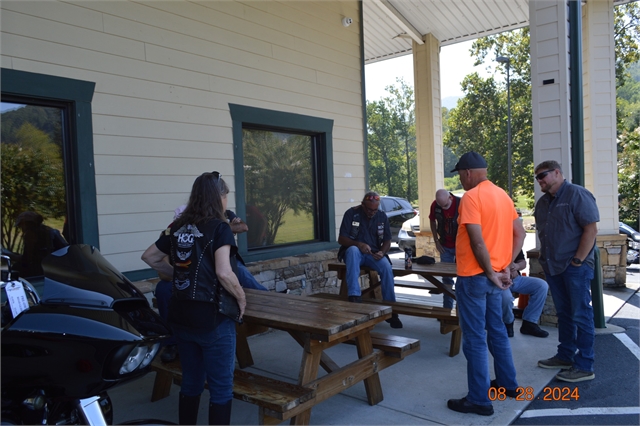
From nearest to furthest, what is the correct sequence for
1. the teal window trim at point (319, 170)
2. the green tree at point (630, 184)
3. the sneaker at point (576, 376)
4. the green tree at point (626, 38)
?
1. the sneaker at point (576, 376)
2. the teal window trim at point (319, 170)
3. the green tree at point (630, 184)
4. the green tree at point (626, 38)

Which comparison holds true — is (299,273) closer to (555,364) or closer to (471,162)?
(555,364)

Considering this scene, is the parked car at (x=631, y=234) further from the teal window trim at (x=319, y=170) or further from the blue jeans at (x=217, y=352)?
the blue jeans at (x=217, y=352)

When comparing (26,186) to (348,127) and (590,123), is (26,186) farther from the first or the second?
(590,123)

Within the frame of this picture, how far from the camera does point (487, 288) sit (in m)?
3.46

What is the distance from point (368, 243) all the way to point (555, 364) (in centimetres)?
231

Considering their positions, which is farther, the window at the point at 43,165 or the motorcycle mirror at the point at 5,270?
the window at the point at 43,165

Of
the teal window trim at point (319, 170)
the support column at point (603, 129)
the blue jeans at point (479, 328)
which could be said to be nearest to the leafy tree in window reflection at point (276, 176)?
the teal window trim at point (319, 170)

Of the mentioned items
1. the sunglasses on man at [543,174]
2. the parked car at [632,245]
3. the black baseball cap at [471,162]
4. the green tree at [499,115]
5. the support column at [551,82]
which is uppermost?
the green tree at [499,115]

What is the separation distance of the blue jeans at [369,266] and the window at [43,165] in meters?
2.62

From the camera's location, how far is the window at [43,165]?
4.12 m

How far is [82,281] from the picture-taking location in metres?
2.09

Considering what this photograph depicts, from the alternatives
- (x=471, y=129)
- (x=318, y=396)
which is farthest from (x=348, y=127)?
(x=471, y=129)

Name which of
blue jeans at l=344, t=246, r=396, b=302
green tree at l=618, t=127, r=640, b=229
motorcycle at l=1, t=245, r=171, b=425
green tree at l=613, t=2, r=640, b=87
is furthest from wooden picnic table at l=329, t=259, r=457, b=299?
green tree at l=613, t=2, r=640, b=87

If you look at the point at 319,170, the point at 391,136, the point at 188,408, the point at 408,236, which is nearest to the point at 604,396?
the point at 188,408
